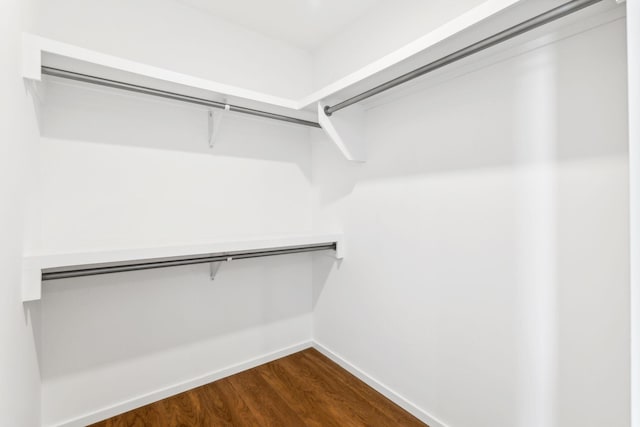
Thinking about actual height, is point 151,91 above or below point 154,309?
above

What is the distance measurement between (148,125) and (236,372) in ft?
5.44

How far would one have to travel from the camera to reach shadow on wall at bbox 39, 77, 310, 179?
4.81 ft

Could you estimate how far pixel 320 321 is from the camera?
2.34 meters

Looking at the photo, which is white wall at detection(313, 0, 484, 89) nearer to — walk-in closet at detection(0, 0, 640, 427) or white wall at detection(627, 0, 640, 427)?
walk-in closet at detection(0, 0, 640, 427)

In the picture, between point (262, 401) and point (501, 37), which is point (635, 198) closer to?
point (501, 37)

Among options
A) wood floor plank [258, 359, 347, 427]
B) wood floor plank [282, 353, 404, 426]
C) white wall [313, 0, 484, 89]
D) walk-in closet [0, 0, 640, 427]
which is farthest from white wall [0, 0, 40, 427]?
white wall [313, 0, 484, 89]

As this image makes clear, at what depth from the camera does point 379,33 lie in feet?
6.02

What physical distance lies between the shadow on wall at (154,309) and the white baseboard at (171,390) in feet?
0.75

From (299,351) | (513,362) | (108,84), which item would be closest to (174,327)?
(299,351)

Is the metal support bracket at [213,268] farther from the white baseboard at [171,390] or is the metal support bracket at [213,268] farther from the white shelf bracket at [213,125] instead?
the white shelf bracket at [213,125]

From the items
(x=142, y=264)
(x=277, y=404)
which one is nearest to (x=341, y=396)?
(x=277, y=404)

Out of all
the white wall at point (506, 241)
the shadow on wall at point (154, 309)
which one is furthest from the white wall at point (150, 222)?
the white wall at point (506, 241)

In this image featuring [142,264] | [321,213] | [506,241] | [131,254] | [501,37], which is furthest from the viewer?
[321,213]

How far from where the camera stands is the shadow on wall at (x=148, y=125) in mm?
1466
